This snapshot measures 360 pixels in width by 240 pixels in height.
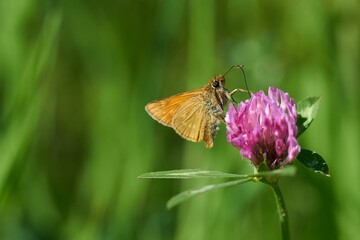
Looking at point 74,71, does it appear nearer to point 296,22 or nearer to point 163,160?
point 163,160

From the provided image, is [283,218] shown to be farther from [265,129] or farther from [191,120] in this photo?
[191,120]

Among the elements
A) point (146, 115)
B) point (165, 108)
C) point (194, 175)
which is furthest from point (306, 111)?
point (146, 115)

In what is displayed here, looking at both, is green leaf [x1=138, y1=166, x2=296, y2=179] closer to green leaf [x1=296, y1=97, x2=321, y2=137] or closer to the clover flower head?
the clover flower head

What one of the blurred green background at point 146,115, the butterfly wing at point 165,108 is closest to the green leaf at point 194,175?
the butterfly wing at point 165,108

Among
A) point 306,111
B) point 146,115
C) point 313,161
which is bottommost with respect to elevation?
point 313,161

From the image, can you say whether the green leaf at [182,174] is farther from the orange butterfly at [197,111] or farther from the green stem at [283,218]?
the orange butterfly at [197,111]

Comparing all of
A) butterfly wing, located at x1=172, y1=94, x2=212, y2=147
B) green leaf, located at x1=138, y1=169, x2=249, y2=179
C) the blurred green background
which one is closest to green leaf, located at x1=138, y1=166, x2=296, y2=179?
green leaf, located at x1=138, y1=169, x2=249, y2=179

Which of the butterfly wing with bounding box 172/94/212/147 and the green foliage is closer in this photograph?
the green foliage
